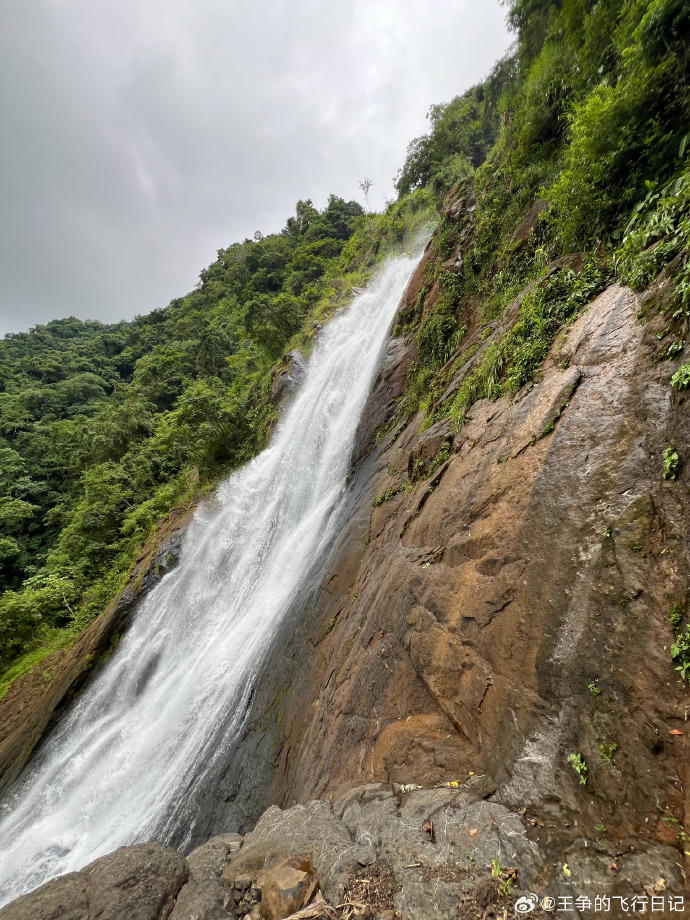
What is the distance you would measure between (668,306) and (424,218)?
991 inches

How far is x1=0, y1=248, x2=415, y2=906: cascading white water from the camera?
26.1ft

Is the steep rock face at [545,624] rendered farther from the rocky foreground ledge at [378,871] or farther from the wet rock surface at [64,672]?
the wet rock surface at [64,672]

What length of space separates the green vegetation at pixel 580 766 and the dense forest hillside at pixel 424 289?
2882 mm

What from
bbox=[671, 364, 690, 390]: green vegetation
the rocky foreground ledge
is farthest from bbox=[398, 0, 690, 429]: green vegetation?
the rocky foreground ledge

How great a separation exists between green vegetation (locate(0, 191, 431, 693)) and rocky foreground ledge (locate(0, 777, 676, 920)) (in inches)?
613

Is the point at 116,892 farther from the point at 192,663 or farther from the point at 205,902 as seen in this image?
the point at 192,663

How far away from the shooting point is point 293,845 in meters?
3.50

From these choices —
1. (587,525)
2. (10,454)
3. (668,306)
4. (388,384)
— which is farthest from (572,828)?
(10,454)

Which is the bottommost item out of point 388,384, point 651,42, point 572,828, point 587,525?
point 572,828

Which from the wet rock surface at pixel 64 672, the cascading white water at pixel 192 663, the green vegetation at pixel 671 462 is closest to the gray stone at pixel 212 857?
the cascading white water at pixel 192 663

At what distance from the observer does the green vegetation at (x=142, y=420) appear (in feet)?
60.9

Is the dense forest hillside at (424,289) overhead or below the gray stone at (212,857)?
overhead

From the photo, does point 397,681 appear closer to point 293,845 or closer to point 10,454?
point 293,845

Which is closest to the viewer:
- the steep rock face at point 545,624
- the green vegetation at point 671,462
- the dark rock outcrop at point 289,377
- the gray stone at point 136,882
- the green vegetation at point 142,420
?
the steep rock face at point 545,624
